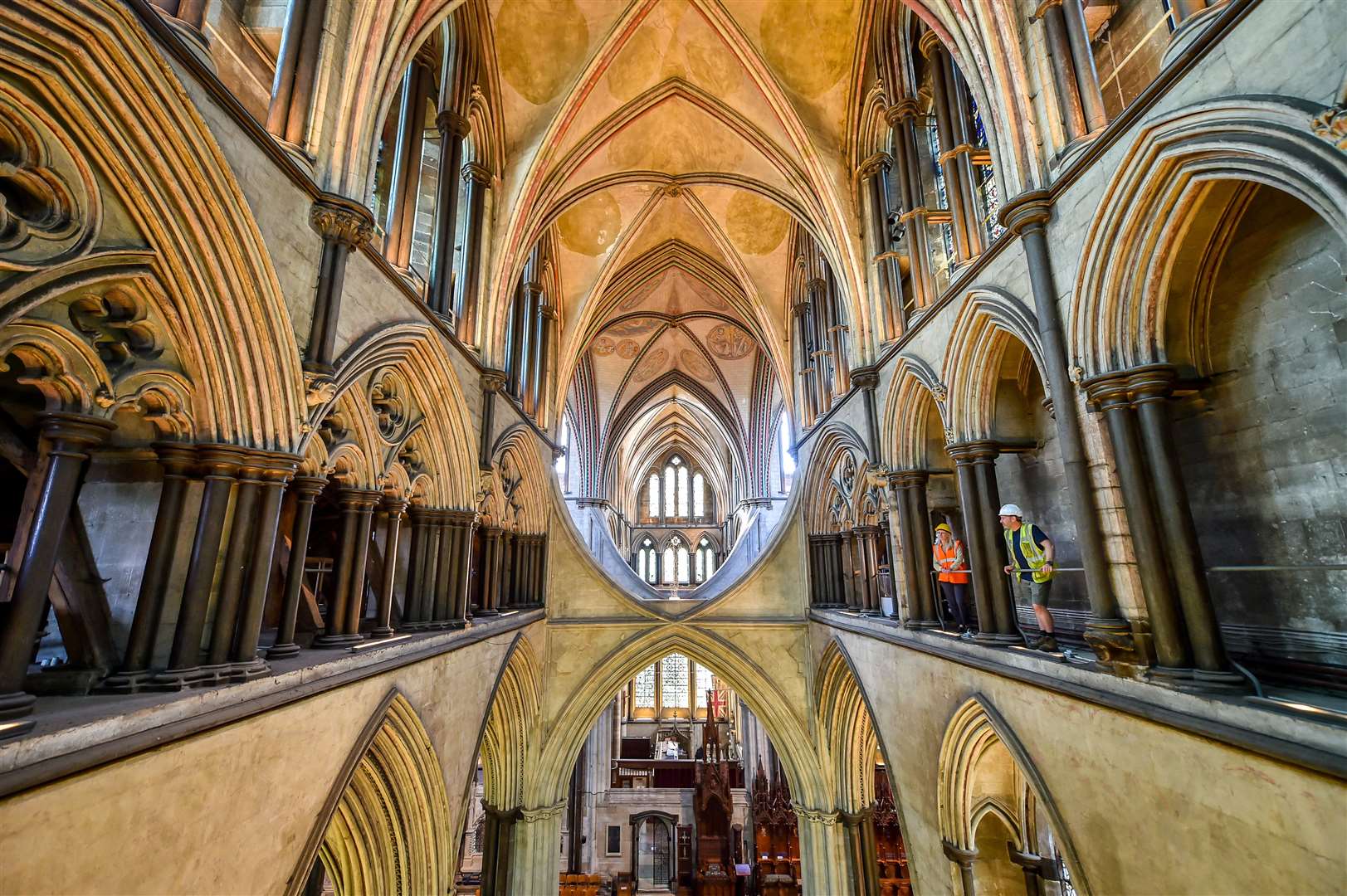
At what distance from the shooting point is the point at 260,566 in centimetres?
374

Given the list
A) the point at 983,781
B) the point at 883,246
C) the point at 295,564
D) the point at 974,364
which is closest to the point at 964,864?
the point at 983,781

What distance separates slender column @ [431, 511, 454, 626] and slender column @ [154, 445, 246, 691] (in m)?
3.40

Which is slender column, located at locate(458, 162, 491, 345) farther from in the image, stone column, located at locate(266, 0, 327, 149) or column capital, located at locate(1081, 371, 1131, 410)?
column capital, located at locate(1081, 371, 1131, 410)

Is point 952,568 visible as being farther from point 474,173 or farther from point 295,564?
point 474,173

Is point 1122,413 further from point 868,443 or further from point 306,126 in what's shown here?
point 306,126

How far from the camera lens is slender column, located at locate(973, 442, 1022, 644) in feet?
17.7

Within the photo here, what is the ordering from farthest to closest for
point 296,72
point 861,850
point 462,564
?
point 861,850 < point 462,564 < point 296,72

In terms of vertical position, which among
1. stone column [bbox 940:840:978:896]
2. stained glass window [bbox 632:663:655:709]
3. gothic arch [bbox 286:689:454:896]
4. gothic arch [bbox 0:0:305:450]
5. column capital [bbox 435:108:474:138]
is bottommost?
stained glass window [bbox 632:663:655:709]

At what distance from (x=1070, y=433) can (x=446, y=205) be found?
278 inches

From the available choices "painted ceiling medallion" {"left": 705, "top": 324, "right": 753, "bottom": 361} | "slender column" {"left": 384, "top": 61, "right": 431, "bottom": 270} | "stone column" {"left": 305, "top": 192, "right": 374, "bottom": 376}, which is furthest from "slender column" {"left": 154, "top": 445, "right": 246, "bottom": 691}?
"painted ceiling medallion" {"left": 705, "top": 324, "right": 753, "bottom": 361}

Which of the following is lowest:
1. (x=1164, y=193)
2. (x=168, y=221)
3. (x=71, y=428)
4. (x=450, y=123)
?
(x=71, y=428)

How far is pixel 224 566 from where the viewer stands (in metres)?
3.61

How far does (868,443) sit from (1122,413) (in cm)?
463

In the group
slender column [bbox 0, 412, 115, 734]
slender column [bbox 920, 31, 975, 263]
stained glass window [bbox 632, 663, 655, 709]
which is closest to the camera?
slender column [bbox 0, 412, 115, 734]
